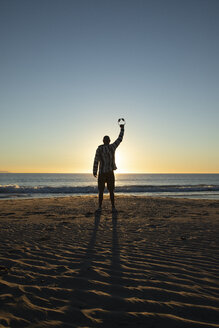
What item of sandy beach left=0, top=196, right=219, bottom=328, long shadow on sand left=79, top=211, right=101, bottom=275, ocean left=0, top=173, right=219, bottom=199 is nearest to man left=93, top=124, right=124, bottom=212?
long shadow on sand left=79, top=211, right=101, bottom=275

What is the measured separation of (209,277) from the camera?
291 centimetres

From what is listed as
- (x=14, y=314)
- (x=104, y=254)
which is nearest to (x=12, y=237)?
(x=104, y=254)

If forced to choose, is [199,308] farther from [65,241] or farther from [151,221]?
[151,221]

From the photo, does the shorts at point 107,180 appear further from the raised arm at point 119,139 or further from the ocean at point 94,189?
the ocean at point 94,189

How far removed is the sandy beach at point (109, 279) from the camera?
2.08 m

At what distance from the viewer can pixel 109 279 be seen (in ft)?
9.36

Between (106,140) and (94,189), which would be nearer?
(106,140)

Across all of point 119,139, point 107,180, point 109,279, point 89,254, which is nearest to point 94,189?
point 107,180

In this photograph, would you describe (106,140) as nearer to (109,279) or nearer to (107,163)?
(107,163)

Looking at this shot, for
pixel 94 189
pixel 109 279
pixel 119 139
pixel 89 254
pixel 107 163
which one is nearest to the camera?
pixel 109 279

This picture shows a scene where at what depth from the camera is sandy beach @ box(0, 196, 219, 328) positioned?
2080 millimetres

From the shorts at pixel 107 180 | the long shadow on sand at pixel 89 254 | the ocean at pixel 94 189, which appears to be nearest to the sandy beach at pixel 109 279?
the long shadow on sand at pixel 89 254

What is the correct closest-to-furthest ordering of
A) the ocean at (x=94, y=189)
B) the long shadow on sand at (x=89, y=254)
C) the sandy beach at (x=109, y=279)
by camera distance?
the sandy beach at (x=109, y=279)
the long shadow on sand at (x=89, y=254)
the ocean at (x=94, y=189)

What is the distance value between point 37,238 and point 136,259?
227cm
